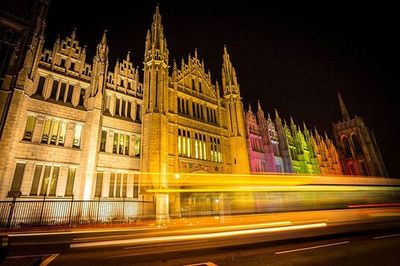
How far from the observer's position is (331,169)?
53844 millimetres

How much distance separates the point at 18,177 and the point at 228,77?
28.5 metres

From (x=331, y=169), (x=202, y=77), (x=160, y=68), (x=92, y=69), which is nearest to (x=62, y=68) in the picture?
(x=92, y=69)

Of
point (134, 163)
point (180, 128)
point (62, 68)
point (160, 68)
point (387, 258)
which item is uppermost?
point (160, 68)

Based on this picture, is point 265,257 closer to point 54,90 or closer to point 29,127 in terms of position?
point 29,127

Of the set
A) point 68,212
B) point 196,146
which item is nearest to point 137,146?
point 196,146

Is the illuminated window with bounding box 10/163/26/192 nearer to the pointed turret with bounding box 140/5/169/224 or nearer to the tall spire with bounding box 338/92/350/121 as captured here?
the pointed turret with bounding box 140/5/169/224

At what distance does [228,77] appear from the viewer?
33.1 m

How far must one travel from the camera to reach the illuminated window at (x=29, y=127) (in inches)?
672

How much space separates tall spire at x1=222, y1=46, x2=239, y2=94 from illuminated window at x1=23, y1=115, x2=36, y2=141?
2419 centimetres

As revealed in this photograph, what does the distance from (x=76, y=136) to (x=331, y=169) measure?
58.8m

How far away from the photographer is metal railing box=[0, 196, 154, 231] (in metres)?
14.5

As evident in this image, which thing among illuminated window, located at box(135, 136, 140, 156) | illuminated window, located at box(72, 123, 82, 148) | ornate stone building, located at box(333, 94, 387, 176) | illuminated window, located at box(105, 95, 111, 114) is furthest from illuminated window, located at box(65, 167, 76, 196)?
ornate stone building, located at box(333, 94, 387, 176)

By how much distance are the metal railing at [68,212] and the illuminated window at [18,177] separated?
1050mm

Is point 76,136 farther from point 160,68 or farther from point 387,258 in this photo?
point 387,258
